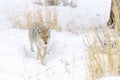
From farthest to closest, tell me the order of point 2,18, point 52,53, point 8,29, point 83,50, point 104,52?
point 2,18 → point 8,29 → point 52,53 → point 83,50 → point 104,52

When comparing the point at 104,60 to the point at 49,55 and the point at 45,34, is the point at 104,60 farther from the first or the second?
the point at 49,55

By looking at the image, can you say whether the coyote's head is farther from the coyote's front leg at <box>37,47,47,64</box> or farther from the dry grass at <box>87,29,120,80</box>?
the dry grass at <box>87,29,120,80</box>

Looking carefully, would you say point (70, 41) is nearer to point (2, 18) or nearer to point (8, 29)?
point (8, 29)

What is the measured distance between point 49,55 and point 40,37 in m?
0.56

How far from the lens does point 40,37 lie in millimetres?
6992

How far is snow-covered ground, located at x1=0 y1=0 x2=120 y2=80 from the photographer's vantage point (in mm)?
6129

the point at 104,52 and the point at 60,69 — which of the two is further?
the point at 60,69

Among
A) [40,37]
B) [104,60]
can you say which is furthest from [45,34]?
[104,60]

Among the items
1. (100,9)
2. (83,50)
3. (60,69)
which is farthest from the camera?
(100,9)

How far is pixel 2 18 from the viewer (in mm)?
9828

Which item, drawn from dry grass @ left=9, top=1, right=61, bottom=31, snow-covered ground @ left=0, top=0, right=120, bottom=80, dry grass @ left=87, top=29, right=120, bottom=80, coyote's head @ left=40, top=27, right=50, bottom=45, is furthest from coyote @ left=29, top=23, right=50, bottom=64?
dry grass @ left=87, top=29, right=120, bottom=80

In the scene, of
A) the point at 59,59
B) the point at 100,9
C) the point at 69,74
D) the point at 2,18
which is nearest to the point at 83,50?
the point at 59,59

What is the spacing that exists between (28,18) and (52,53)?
1550 mm

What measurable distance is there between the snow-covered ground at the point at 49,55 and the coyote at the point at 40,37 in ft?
0.44
